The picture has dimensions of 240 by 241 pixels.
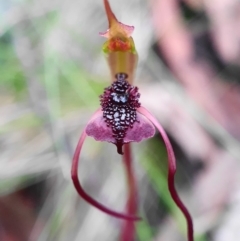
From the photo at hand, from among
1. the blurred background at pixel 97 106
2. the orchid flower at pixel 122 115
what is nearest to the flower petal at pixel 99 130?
the orchid flower at pixel 122 115

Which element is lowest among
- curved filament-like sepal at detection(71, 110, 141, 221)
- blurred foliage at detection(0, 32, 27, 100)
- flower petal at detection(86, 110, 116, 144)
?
curved filament-like sepal at detection(71, 110, 141, 221)

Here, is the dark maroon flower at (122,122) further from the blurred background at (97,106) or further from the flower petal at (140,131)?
the blurred background at (97,106)

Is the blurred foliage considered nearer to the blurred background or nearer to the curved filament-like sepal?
the blurred background

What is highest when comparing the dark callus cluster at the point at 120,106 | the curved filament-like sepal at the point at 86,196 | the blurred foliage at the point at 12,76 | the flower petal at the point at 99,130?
the blurred foliage at the point at 12,76

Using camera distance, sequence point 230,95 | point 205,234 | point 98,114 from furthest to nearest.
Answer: point 230,95 → point 205,234 → point 98,114

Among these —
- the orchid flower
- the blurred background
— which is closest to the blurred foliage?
the blurred background

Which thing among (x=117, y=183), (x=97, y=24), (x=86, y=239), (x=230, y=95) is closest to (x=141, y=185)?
(x=117, y=183)

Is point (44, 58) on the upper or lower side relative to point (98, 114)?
upper

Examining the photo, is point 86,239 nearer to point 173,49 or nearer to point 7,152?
point 7,152
